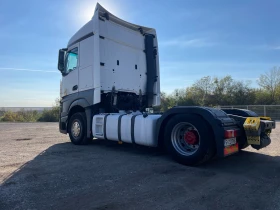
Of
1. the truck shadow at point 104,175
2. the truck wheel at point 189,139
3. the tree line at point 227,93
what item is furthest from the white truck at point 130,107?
the tree line at point 227,93

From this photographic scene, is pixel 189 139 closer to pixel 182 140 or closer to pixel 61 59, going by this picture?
pixel 182 140

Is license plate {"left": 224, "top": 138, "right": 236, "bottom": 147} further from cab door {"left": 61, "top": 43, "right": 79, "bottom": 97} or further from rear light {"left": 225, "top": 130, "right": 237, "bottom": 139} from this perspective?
cab door {"left": 61, "top": 43, "right": 79, "bottom": 97}

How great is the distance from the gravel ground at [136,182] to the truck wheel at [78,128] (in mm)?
1890

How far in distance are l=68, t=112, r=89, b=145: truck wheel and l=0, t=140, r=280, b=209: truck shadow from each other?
5.28 ft

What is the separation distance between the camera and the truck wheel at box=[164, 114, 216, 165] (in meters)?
4.89

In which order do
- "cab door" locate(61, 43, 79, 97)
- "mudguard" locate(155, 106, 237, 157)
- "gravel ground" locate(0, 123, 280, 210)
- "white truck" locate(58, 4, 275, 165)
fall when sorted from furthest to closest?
1. "cab door" locate(61, 43, 79, 97)
2. "white truck" locate(58, 4, 275, 165)
3. "mudguard" locate(155, 106, 237, 157)
4. "gravel ground" locate(0, 123, 280, 210)

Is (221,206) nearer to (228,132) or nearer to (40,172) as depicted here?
(228,132)

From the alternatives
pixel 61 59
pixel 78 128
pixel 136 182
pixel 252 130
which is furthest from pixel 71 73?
pixel 252 130

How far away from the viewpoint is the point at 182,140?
18.3 feet

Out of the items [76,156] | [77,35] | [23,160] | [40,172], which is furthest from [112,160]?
[77,35]

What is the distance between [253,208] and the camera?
10.1ft

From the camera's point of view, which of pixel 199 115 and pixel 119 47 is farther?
pixel 119 47

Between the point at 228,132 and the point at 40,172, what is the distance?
3.64m

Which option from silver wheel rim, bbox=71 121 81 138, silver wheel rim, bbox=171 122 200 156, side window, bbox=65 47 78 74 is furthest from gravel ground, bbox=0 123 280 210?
side window, bbox=65 47 78 74
